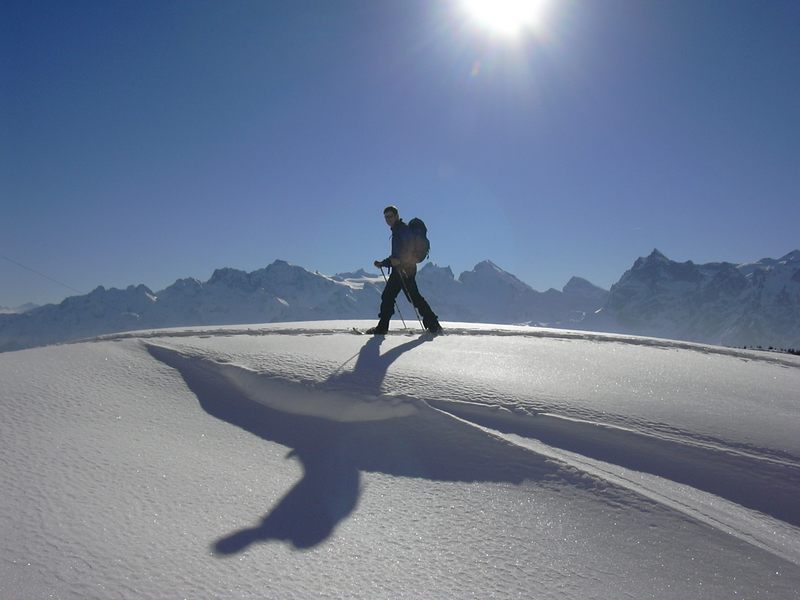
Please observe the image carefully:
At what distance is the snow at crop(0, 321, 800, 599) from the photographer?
190cm

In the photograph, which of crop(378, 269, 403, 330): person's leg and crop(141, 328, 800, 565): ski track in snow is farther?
crop(378, 269, 403, 330): person's leg

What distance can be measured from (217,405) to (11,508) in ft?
6.16

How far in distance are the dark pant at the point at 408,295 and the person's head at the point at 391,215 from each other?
2.90 ft

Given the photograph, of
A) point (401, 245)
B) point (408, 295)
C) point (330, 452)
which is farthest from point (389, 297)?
point (330, 452)

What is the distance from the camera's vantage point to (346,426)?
3535 millimetres

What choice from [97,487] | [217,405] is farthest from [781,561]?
[217,405]

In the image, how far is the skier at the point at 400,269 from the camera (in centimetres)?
832

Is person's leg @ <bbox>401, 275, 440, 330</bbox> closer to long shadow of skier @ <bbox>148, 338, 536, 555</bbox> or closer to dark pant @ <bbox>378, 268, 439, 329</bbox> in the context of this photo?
dark pant @ <bbox>378, 268, 439, 329</bbox>

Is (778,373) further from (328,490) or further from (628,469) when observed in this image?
(328,490)

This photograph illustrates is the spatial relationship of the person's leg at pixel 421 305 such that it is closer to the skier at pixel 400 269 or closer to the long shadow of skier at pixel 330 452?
the skier at pixel 400 269

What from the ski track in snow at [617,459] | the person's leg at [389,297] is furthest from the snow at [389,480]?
the person's leg at [389,297]

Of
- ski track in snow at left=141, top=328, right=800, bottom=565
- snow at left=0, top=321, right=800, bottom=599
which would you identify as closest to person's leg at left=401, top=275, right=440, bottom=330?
snow at left=0, top=321, right=800, bottom=599

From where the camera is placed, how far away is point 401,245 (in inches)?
329

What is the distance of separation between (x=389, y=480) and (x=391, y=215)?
624cm
